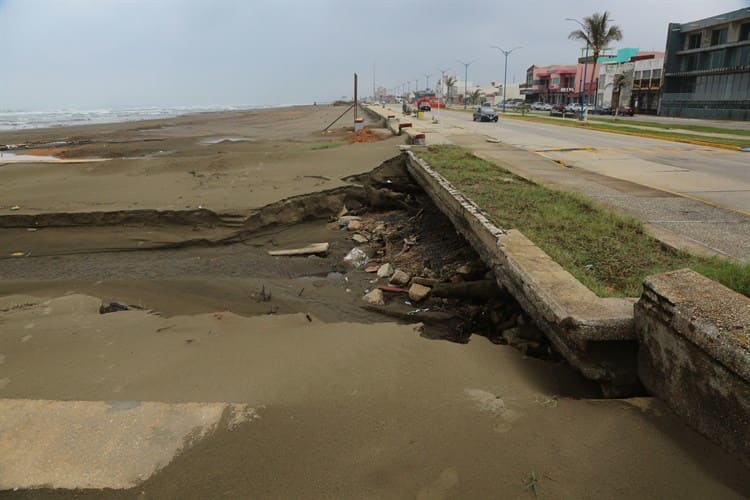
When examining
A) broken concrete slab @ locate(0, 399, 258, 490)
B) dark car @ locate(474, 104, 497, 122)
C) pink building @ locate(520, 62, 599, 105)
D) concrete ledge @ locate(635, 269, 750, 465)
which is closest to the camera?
concrete ledge @ locate(635, 269, 750, 465)

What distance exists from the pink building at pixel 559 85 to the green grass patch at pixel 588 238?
78526 mm

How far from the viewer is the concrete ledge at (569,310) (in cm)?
347

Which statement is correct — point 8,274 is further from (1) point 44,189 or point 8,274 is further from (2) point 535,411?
(2) point 535,411

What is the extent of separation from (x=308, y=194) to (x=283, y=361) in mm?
7831

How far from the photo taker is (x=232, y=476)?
2.63m

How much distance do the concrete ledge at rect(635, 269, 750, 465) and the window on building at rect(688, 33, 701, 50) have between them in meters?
63.8

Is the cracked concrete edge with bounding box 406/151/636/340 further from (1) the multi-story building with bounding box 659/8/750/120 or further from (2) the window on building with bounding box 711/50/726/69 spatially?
(2) the window on building with bounding box 711/50/726/69

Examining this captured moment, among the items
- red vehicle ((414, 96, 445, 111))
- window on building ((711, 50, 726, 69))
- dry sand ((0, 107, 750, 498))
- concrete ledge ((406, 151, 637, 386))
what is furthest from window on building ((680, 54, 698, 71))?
dry sand ((0, 107, 750, 498))

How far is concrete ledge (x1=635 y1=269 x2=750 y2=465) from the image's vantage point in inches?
96.7

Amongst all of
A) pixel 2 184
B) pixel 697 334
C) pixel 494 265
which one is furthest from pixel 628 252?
pixel 2 184

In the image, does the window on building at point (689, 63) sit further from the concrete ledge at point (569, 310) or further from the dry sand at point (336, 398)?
the dry sand at point (336, 398)

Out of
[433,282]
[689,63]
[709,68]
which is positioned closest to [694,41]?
[689,63]

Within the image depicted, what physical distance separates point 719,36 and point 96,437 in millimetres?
64121

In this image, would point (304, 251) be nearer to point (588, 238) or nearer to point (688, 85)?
point (588, 238)
